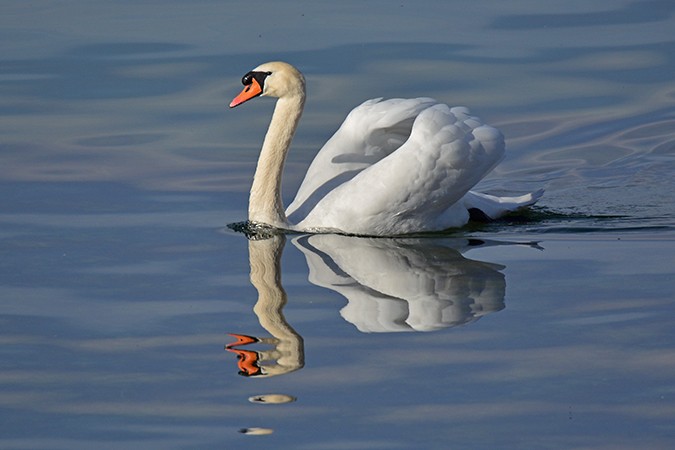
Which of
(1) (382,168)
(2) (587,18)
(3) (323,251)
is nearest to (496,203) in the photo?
(1) (382,168)

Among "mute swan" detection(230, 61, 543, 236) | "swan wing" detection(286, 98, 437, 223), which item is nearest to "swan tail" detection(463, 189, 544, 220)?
"mute swan" detection(230, 61, 543, 236)

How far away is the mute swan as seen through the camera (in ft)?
33.2

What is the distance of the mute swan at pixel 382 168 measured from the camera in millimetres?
10117

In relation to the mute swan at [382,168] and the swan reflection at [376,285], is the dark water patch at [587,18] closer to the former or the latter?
the mute swan at [382,168]

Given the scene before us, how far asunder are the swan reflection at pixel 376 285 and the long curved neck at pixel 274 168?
208mm

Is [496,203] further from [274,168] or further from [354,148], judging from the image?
[274,168]

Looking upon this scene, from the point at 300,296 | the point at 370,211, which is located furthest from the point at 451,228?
the point at 300,296

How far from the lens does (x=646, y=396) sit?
669cm

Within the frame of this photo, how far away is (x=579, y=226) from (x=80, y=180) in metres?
3.74

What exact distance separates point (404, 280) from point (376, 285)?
0.65 feet

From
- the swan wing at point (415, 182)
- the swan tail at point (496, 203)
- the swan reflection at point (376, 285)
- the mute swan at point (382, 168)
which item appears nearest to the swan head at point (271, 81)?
the mute swan at point (382, 168)

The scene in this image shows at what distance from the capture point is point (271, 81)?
10.6 meters

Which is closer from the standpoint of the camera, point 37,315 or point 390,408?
point 390,408

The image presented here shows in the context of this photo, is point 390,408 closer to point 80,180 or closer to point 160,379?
point 160,379
